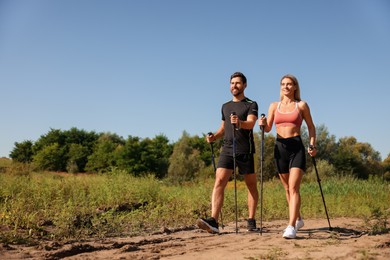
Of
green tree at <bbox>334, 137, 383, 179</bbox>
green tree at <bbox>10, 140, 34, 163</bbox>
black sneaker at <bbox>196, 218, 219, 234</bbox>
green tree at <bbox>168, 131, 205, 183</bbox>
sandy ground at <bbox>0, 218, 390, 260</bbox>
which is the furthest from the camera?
green tree at <bbox>10, 140, 34, 163</bbox>

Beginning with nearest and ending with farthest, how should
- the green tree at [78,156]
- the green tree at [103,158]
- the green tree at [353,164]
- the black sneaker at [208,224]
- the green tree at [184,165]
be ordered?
the black sneaker at [208,224], the green tree at [184,165], the green tree at [353,164], the green tree at [103,158], the green tree at [78,156]

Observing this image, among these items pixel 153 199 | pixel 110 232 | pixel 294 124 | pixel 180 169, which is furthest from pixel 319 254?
pixel 180 169

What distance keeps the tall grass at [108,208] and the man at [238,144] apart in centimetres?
160

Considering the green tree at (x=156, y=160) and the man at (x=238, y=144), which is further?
the green tree at (x=156, y=160)

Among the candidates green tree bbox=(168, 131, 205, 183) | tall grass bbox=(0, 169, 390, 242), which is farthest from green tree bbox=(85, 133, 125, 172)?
tall grass bbox=(0, 169, 390, 242)

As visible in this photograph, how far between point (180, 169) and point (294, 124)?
111 ft

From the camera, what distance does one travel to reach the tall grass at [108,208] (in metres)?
6.19

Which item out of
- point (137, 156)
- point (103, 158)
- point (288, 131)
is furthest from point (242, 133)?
point (103, 158)

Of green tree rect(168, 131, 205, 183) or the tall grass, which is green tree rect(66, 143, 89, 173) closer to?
green tree rect(168, 131, 205, 183)

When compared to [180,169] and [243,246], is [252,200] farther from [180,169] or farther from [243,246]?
[180,169]

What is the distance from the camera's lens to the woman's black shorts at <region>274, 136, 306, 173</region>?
5.54 metres

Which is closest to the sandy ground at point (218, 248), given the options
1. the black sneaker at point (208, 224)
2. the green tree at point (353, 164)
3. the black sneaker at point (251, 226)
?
the black sneaker at point (208, 224)

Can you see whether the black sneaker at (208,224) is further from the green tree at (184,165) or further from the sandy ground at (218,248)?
the green tree at (184,165)

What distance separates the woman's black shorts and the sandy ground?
1018mm
